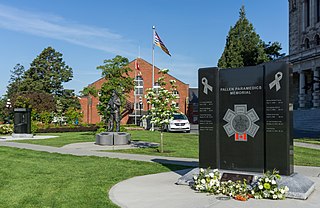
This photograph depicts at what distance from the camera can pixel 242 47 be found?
168ft

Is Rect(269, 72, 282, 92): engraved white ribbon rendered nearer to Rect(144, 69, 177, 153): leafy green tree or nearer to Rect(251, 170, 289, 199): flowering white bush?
Rect(251, 170, 289, 199): flowering white bush

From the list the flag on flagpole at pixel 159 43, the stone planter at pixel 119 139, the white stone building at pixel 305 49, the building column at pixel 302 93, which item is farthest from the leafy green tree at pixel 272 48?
the stone planter at pixel 119 139

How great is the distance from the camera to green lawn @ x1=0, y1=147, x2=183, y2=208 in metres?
6.82

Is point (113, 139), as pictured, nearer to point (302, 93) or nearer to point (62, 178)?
point (62, 178)

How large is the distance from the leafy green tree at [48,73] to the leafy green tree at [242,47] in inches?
1306

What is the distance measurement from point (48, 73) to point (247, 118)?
66.9 metres

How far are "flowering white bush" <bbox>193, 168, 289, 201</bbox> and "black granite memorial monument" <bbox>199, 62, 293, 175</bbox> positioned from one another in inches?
21.0

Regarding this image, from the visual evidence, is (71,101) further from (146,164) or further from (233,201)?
(233,201)

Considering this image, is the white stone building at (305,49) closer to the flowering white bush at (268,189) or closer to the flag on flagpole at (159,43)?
the flag on flagpole at (159,43)

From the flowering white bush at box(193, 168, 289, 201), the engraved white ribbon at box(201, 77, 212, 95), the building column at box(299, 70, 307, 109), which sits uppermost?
the building column at box(299, 70, 307, 109)

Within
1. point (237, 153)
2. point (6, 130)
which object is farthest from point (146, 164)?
point (6, 130)

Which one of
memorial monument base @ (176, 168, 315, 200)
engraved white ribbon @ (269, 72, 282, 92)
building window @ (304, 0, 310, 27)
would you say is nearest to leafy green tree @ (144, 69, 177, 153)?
memorial monument base @ (176, 168, 315, 200)

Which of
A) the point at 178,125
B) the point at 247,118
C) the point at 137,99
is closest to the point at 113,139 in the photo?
the point at 247,118

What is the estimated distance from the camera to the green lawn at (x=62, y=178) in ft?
22.4
